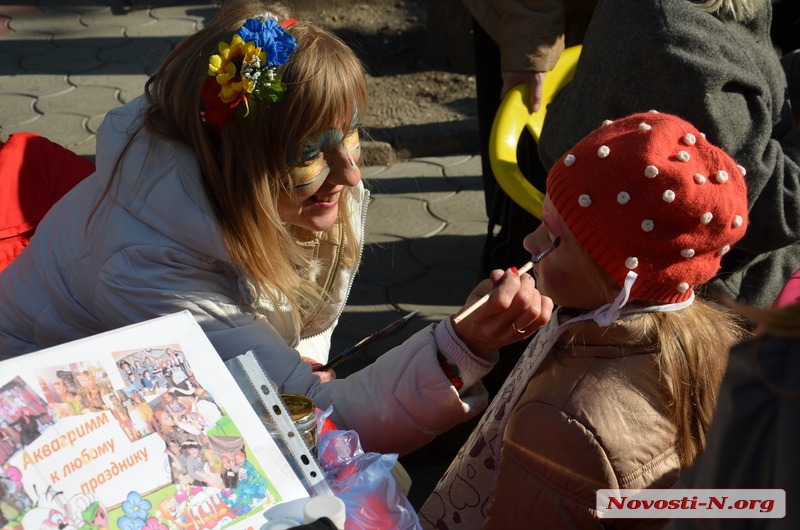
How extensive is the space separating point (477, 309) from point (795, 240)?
3.07 feet

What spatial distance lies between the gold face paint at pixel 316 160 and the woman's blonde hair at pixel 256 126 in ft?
0.06

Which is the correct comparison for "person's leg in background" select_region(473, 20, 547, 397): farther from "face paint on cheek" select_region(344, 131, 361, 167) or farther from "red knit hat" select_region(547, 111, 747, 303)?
"red knit hat" select_region(547, 111, 747, 303)

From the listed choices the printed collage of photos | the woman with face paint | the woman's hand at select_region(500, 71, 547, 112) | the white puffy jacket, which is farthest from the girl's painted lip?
the woman's hand at select_region(500, 71, 547, 112)

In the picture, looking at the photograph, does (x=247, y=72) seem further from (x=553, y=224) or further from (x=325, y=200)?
(x=553, y=224)

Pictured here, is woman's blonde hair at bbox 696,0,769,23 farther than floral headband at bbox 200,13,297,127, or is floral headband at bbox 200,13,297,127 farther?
woman's blonde hair at bbox 696,0,769,23

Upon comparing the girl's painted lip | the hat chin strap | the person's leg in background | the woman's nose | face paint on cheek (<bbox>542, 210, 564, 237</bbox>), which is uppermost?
the woman's nose

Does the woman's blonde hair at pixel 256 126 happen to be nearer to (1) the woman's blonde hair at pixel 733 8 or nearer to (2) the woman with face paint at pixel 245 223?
(2) the woman with face paint at pixel 245 223

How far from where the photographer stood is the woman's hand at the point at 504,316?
1.43 m

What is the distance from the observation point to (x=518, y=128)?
7.61 ft

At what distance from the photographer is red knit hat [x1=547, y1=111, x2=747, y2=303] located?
1294mm

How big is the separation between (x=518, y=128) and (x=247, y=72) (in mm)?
1055

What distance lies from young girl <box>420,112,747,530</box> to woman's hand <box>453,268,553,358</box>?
4cm

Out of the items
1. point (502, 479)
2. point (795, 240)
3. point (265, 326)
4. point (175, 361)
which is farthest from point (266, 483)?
point (795, 240)

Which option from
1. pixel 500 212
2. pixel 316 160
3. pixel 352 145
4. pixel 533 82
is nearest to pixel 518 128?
pixel 533 82
